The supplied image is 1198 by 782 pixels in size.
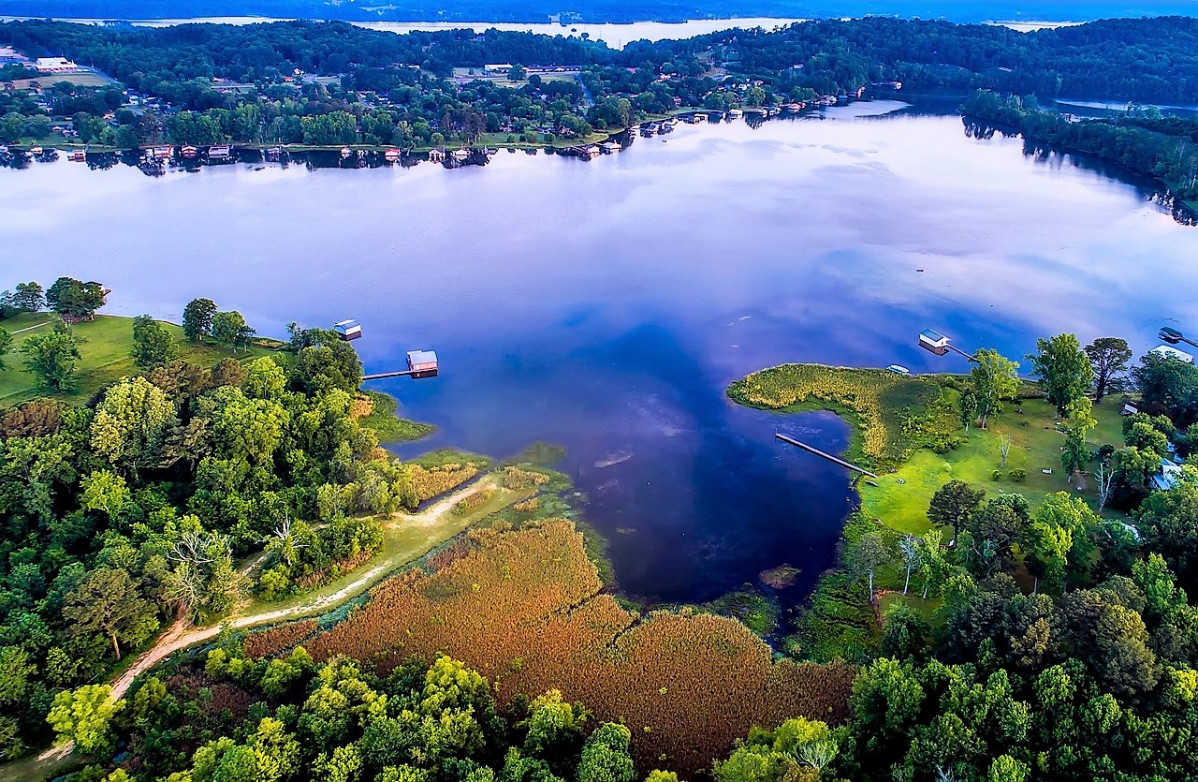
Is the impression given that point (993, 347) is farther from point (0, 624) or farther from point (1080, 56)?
point (1080, 56)

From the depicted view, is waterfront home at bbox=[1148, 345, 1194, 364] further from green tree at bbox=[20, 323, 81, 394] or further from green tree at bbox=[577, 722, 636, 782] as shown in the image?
green tree at bbox=[20, 323, 81, 394]

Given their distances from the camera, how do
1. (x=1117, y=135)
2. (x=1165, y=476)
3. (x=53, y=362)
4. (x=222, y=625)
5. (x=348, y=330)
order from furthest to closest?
(x=1117, y=135)
(x=348, y=330)
(x=53, y=362)
(x=1165, y=476)
(x=222, y=625)

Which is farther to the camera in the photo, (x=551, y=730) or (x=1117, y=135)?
(x=1117, y=135)

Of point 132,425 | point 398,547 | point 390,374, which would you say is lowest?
point 398,547

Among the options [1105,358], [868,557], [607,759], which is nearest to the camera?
[607,759]

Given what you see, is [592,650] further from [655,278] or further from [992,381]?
[655,278]

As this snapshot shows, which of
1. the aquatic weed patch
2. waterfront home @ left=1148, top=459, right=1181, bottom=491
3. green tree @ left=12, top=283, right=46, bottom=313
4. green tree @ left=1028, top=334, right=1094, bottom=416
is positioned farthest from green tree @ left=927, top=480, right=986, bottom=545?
green tree @ left=12, top=283, right=46, bottom=313

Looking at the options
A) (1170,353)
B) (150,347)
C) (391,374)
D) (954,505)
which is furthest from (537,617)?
(1170,353)
